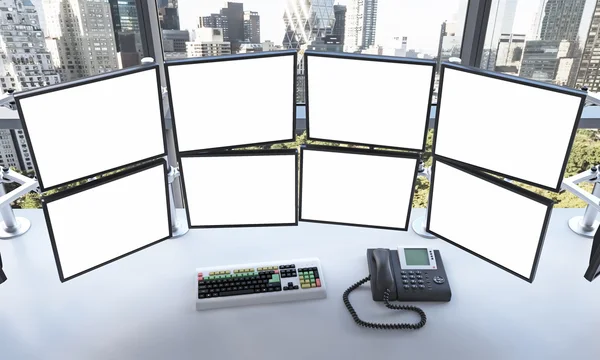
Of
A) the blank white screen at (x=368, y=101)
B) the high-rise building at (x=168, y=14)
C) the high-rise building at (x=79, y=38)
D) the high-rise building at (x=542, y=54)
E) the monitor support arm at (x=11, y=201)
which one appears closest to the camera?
the blank white screen at (x=368, y=101)

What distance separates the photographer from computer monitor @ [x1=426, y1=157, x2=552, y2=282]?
1.37m

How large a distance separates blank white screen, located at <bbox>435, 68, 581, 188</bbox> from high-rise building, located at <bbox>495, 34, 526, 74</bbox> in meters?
0.92

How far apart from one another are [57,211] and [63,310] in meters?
0.30

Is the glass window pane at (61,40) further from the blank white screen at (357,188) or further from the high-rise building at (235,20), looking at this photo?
the blank white screen at (357,188)

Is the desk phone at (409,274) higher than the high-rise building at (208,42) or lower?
lower

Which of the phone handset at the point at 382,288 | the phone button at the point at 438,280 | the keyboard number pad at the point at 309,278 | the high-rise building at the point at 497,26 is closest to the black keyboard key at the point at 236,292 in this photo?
the keyboard number pad at the point at 309,278

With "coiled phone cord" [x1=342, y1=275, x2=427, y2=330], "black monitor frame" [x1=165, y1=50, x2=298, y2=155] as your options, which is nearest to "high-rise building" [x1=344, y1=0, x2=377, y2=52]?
"black monitor frame" [x1=165, y1=50, x2=298, y2=155]

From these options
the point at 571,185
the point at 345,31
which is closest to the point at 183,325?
the point at 571,185

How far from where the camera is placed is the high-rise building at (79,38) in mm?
2205

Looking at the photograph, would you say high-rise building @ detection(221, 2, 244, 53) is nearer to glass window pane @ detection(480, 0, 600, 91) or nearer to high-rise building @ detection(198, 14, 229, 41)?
high-rise building @ detection(198, 14, 229, 41)

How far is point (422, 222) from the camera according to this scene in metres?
1.83

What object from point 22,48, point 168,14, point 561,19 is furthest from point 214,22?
point 561,19

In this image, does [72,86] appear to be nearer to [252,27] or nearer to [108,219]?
[108,219]

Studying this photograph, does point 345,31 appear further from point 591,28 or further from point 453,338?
point 453,338
